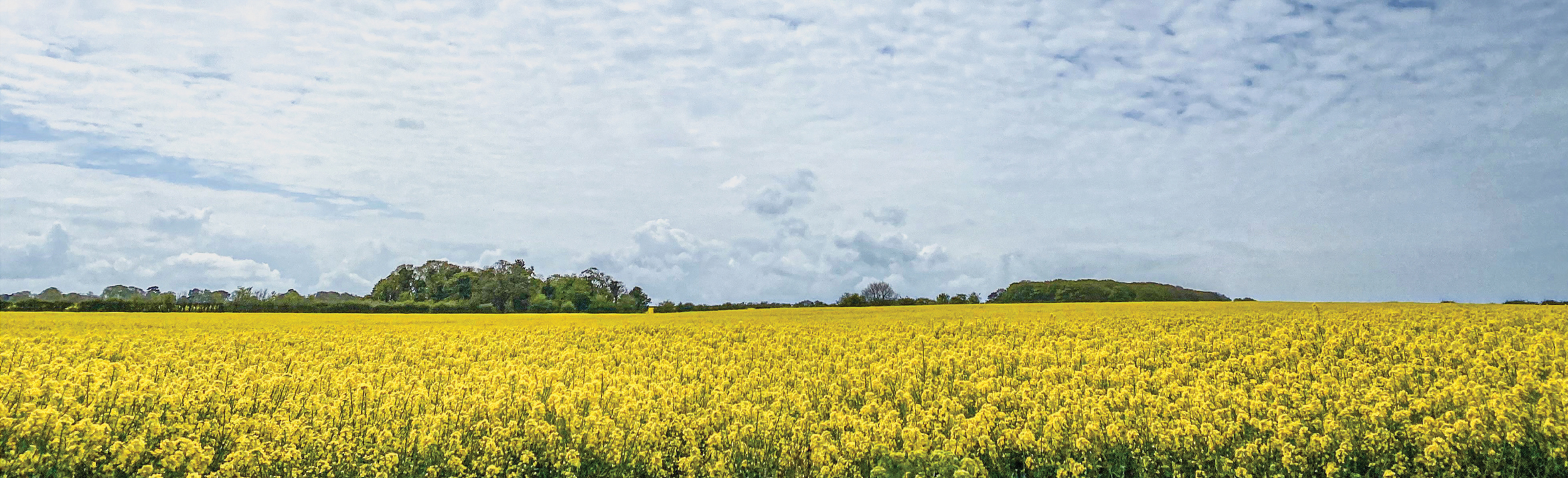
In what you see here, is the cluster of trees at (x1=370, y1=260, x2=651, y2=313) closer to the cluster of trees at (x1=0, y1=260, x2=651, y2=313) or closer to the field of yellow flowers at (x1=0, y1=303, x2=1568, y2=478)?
the cluster of trees at (x1=0, y1=260, x2=651, y2=313)

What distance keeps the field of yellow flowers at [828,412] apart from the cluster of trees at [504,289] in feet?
153

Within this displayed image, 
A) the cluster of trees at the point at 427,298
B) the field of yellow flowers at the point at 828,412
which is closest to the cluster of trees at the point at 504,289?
the cluster of trees at the point at 427,298

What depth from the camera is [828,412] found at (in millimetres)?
10648

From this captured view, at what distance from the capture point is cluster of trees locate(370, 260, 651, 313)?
67.9 m

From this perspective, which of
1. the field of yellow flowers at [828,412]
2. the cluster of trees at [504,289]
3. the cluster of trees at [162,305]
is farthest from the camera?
the cluster of trees at [504,289]

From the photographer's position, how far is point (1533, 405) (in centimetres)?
945

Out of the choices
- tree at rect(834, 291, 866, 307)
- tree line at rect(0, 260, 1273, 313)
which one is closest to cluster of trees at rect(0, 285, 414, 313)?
tree line at rect(0, 260, 1273, 313)

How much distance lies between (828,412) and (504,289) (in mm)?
65834

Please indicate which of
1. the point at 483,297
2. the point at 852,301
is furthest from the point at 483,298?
the point at 852,301

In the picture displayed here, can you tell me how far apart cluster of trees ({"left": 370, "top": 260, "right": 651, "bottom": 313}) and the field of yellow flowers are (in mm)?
46719

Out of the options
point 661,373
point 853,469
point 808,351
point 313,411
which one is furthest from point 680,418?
point 808,351

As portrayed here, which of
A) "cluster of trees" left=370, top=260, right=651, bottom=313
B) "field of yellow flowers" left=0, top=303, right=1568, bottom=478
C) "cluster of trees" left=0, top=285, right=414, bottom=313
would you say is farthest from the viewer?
"cluster of trees" left=370, top=260, right=651, bottom=313

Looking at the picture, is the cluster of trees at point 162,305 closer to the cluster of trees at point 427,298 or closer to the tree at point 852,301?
the cluster of trees at point 427,298

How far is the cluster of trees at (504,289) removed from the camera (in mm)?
67938
